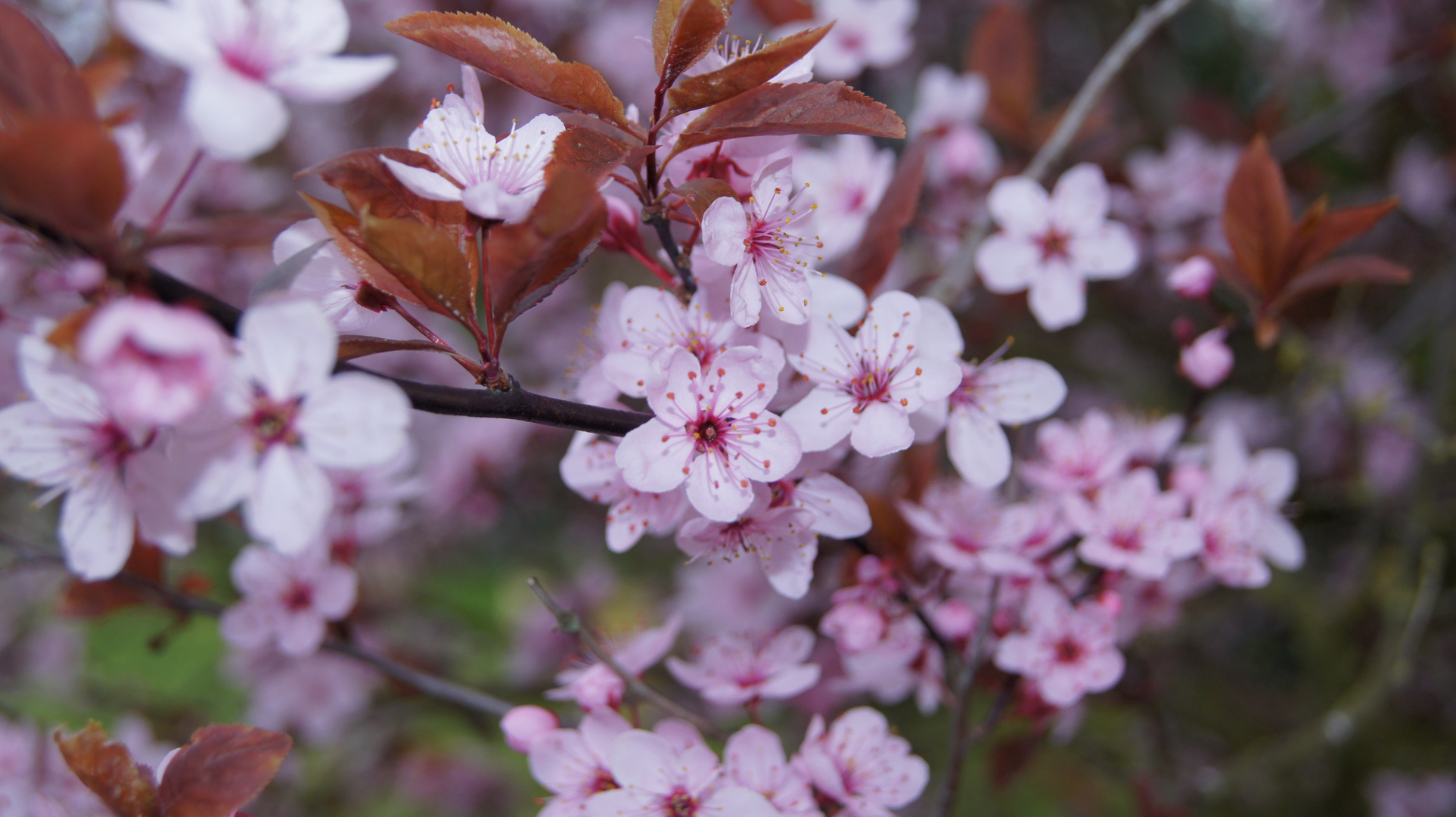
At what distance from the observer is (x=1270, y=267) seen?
4.02 feet

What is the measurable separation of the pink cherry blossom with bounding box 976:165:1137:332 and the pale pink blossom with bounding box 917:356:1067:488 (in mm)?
238

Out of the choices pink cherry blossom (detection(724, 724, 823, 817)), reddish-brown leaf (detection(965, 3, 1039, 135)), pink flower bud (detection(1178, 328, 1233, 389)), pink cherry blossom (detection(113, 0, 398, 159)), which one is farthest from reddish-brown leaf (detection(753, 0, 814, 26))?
pink cherry blossom (detection(724, 724, 823, 817))

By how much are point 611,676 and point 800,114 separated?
0.69m

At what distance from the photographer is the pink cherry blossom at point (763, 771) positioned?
937mm

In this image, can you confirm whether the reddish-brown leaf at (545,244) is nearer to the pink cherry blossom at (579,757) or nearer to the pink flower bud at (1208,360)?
the pink cherry blossom at (579,757)

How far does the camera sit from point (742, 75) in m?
0.78

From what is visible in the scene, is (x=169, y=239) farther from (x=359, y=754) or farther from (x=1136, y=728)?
(x=1136, y=728)

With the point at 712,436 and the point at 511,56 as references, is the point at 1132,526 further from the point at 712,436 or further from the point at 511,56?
the point at 511,56

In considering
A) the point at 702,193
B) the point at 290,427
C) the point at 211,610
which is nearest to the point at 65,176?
the point at 290,427

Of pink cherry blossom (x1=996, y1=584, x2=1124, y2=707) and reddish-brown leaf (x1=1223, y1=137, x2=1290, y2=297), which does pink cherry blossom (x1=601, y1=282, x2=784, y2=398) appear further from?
reddish-brown leaf (x1=1223, y1=137, x2=1290, y2=297)

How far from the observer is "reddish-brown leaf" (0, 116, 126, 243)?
57 cm

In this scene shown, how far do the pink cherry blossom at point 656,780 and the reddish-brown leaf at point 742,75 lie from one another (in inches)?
26.1

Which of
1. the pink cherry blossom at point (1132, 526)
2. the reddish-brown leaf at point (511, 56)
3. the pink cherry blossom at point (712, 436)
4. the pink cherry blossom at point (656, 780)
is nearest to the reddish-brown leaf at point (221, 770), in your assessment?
the pink cherry blossom at point (656, 780)

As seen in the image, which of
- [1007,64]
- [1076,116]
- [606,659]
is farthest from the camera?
[1007,64]
